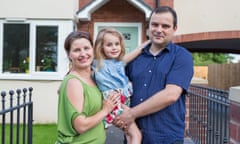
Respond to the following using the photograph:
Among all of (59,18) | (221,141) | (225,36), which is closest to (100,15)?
(59,18)

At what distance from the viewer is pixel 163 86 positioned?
99.4 inches

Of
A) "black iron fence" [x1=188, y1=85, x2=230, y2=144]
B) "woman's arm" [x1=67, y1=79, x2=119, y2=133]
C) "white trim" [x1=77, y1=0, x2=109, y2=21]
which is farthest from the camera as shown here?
"white trim" [x1=77, y1=0, x2=109, y2=21]

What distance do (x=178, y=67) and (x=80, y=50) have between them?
640mm

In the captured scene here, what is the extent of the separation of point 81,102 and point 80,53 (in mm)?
319

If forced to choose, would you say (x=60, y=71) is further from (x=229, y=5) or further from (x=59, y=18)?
(x=229, y=5)

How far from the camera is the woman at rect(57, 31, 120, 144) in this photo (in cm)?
237

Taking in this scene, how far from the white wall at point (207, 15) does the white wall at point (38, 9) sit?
121 inches

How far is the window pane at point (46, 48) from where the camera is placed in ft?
32.6

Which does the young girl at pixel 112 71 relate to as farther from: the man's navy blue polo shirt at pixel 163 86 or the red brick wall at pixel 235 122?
the red brick wall at pixel 235 122

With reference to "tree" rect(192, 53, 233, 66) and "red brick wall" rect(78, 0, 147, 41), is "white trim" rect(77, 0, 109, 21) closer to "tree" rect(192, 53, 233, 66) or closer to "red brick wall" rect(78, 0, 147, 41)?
"red brick wall" rect(78, 0, 147, 41)

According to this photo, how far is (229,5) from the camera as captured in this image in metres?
10.8

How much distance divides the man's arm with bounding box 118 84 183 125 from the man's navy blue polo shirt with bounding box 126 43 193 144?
0.05m

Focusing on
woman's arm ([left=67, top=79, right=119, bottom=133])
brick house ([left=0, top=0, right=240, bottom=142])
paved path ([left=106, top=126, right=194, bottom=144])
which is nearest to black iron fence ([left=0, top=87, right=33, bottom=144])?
woman's arm ([left=67, top=79, right=119, bottom=133])

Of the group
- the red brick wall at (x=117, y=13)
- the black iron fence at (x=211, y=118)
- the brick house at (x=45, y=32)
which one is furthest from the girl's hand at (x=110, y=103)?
the red brick wall at (x=117, y=13)
